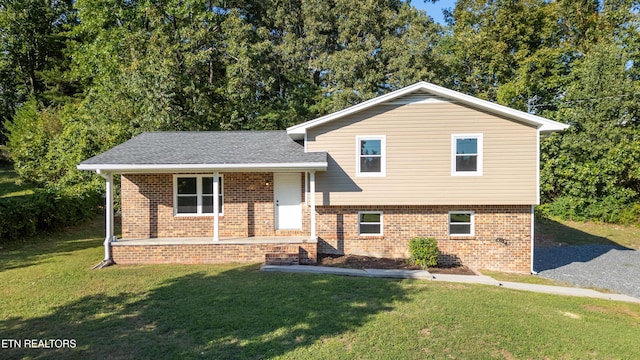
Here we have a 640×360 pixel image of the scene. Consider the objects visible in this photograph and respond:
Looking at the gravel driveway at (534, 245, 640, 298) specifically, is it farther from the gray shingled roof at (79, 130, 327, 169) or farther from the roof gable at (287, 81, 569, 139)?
A: the gray shingled roof at (79, 130, 327, 169)

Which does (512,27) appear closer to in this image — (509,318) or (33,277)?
(509,318)

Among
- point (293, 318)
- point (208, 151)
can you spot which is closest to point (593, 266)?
point (293, 318)

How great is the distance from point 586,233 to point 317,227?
45.4 ft

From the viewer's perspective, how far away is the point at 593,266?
1063 cm

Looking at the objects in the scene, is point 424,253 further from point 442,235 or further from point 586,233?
point 586,233

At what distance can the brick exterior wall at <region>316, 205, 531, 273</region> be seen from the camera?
402 inches

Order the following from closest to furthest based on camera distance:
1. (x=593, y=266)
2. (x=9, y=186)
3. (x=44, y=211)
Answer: (x=593, y=266), (x=44, y=211), (x=9, y=186)

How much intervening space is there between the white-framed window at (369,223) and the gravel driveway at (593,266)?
→ 15.7ft

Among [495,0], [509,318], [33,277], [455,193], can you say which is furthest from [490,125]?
[495,0]

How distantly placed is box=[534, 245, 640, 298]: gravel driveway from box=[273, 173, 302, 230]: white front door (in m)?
7.42

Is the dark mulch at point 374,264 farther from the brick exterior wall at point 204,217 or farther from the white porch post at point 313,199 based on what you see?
the brick exterior wall at point 204,217

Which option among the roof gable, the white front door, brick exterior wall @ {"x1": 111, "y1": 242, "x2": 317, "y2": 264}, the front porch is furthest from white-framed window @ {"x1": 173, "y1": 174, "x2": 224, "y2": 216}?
the roof gable

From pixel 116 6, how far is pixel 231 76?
388 inches

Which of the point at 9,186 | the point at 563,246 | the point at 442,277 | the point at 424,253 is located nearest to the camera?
the point at 442,277
